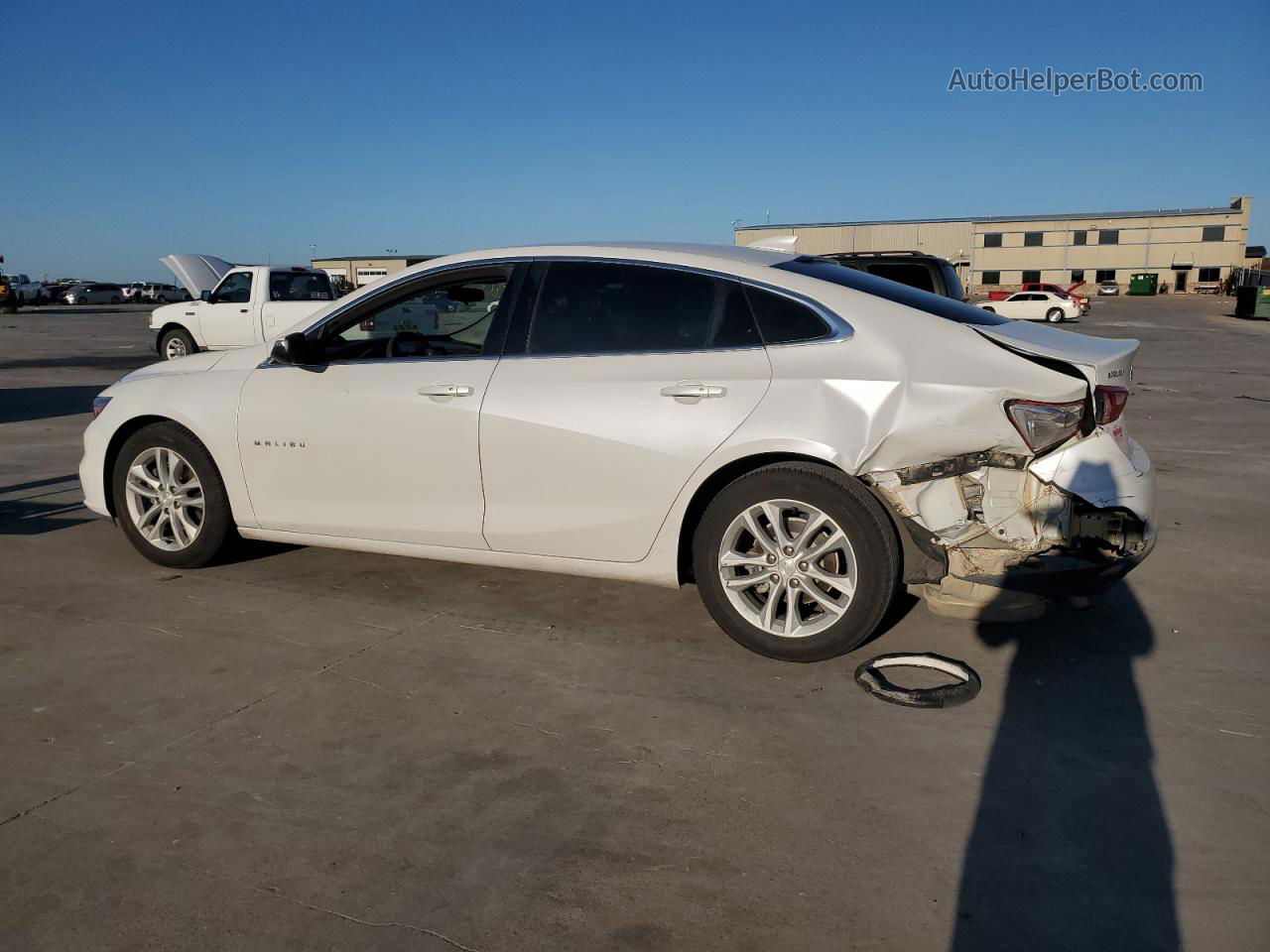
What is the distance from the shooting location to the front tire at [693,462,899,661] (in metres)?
3.93

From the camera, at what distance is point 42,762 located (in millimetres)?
3318

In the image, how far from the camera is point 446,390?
460 cm

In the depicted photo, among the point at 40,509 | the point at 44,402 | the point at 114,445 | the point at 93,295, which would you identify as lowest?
the point at 40,509

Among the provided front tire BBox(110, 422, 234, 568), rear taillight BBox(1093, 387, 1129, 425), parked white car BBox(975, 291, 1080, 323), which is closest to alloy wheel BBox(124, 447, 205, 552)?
front tire BBox(110, 422, 234, 568)

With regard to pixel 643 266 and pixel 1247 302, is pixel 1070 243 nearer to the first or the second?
pixel 1247 302

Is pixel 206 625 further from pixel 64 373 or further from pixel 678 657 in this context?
pixel 64 373

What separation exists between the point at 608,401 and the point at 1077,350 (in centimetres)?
192

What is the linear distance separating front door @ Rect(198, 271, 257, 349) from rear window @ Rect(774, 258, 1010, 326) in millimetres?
14392

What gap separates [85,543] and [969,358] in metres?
5.07

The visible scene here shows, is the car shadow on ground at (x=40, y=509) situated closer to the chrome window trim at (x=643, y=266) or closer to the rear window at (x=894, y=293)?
the chrome window trim at (x=643, y=266)

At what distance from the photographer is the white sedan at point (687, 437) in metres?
3.91

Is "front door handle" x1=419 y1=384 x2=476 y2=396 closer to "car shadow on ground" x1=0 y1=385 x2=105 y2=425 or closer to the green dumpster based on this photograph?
"car shadow on ground" x1=0 y1=385 x2=105 y2=425

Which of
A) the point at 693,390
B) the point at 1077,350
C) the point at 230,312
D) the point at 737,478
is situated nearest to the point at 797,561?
the point at 737,478

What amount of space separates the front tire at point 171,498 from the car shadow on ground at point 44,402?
6.40 m
